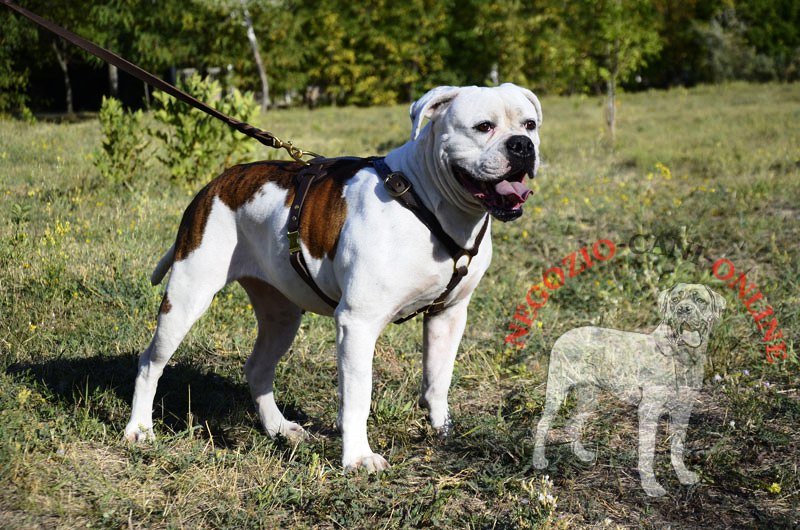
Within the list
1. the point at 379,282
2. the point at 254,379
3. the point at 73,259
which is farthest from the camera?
the point at 73,259

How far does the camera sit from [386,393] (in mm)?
4207

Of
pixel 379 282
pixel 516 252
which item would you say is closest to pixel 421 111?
pixel 379 282

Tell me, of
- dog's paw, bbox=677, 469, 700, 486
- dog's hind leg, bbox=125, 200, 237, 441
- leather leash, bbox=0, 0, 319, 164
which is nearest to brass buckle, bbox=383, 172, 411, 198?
leather leash, bbox=0, 0, 319, 164

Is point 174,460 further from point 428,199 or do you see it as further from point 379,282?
point 428,199

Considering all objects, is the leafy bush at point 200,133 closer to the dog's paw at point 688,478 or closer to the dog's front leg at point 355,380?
the dog's front leg at point 355,380

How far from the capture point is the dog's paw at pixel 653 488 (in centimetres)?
329

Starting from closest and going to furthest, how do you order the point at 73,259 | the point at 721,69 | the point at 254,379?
the point at 254,379, the point at 73,259, the point at 721,69

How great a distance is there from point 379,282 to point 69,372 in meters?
2.17

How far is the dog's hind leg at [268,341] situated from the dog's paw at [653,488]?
178 cm

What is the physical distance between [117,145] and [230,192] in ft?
17.2

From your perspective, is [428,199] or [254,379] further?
[254,379]

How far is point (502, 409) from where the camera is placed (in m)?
4.29

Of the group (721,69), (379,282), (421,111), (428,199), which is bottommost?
(379,282)

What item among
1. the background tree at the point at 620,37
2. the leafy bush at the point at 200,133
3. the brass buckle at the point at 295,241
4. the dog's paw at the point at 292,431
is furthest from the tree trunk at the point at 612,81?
the brass buckle at the point at 295,241
